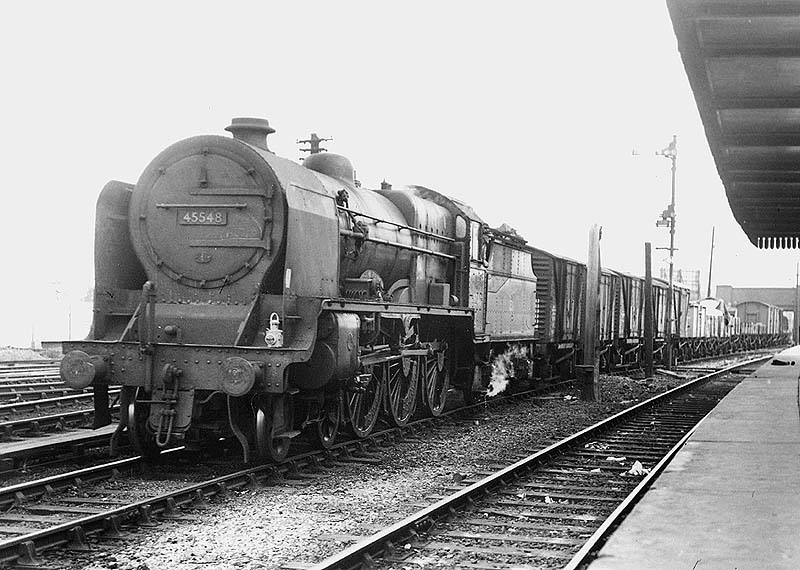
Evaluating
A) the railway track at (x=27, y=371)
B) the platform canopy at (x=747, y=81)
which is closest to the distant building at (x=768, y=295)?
the railway track at (x=27, y=371)

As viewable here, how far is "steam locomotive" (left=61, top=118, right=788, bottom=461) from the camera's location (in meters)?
8.67

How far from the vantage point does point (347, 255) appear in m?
10.3

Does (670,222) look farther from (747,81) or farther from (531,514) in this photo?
(531,514)

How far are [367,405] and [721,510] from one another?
204 inches

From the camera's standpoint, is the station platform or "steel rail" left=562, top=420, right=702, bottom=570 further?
"steel rail" left=562, top=420, right=702, bottom=570

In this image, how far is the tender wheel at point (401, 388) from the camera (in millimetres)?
11219

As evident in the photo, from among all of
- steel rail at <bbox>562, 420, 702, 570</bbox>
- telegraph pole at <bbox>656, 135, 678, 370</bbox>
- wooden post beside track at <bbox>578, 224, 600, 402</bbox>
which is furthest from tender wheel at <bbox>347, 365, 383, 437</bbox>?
telegraph pole at <bbox>656, 135, 678, 370</bbox>

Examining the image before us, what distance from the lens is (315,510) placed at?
24.5 ft

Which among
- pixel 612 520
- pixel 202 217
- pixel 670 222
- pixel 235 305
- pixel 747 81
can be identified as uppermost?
pixel 670 222

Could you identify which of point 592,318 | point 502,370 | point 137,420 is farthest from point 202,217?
point 592,318

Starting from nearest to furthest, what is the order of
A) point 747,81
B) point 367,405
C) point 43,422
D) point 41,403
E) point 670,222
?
point 747,81, point 367,405, point 43,422, point 41,403, point 670,222

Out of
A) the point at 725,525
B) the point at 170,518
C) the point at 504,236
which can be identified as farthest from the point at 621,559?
the point at 504,236

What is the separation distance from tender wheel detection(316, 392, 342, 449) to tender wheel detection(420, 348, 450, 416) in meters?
2.53

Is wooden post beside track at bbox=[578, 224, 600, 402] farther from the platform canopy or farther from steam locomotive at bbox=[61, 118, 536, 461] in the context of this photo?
steam locomotive at bbox=[61, 118, 536, 461]
